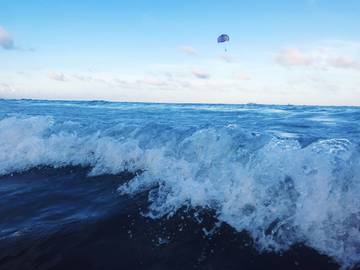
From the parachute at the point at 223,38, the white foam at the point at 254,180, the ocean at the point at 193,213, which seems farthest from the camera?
the parachute at the point at 223,38

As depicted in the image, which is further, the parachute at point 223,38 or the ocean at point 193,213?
the parachute at point 223,38

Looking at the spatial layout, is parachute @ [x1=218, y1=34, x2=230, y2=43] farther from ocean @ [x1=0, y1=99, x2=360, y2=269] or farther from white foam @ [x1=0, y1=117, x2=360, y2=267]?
ocean @ [x1=0, y1=99, x2=360, y2=269]

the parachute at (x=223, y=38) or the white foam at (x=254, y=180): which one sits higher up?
the parachute at (x=223, y=38)

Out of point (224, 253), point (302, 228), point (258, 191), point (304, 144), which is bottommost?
point (224, 253)

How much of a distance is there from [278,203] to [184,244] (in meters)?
2.02

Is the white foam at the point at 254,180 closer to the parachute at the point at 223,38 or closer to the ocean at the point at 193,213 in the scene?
the ocean at the point at 193,213

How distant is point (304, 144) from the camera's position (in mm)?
7336

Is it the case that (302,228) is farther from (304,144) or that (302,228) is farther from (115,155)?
(115,155)

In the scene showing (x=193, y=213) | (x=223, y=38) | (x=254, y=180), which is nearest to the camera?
(x=193, y=213)

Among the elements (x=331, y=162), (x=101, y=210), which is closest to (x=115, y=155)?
(x=101, y=210)

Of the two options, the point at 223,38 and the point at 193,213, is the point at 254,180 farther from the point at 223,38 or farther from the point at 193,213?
the point at 223,38

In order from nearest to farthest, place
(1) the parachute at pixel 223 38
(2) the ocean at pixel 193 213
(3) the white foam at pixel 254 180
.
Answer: (2) the ocean at pixel 193 213, (3) the white foam at pixel 254 180, (1) the parachute at pixel 223 38

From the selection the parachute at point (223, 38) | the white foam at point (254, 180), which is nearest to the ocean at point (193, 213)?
the white foam at point (254, 180)

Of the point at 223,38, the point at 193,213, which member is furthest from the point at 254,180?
the point at 223,38
